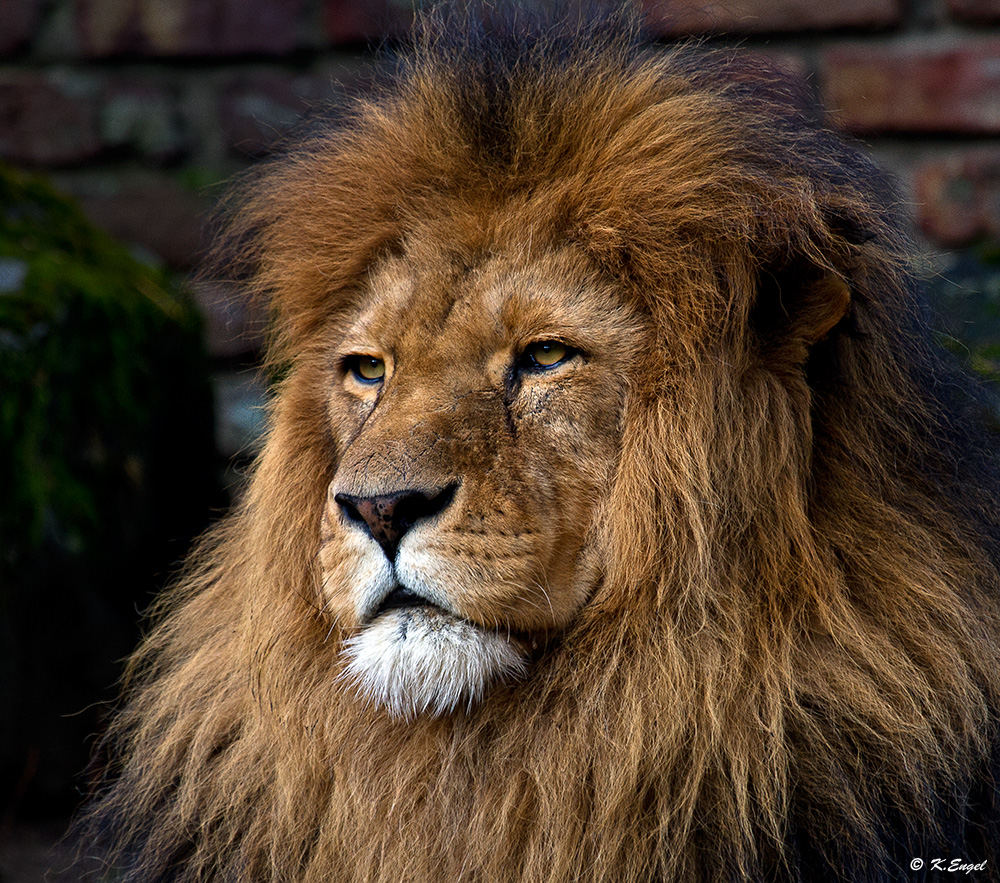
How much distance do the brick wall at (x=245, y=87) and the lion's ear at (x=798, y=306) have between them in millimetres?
1885

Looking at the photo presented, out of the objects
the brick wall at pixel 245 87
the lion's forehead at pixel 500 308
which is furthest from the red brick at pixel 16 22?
the lion's forehead at pixel 500 308

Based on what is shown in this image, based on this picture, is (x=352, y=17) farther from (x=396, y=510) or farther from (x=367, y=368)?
(x=396, y=510)

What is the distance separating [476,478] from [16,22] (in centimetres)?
305

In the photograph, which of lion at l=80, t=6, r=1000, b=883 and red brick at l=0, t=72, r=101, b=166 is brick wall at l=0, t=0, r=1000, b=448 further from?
lion at l=80, t=6, r=1000, b=883

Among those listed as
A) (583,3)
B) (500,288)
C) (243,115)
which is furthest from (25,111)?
(500,288)

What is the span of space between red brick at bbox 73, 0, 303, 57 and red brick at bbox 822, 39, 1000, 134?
1.78m

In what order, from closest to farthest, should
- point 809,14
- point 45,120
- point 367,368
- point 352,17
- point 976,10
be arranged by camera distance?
Result: point 367,368
point 976,10
point 809,14
point 352,17
point 45,120

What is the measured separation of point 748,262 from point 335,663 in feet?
2.96

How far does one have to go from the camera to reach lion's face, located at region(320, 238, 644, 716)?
1583 mm

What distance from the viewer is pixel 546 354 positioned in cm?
174

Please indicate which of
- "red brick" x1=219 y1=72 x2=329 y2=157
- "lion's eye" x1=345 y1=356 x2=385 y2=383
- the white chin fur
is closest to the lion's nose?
the white chin fur

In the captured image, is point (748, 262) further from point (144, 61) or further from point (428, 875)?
point (144, 61)

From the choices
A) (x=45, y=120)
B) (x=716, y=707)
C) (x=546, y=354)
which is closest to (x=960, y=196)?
(x=546, y=354)

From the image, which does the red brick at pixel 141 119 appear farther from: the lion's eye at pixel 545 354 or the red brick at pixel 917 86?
the lion's eye at pixel 545 354
